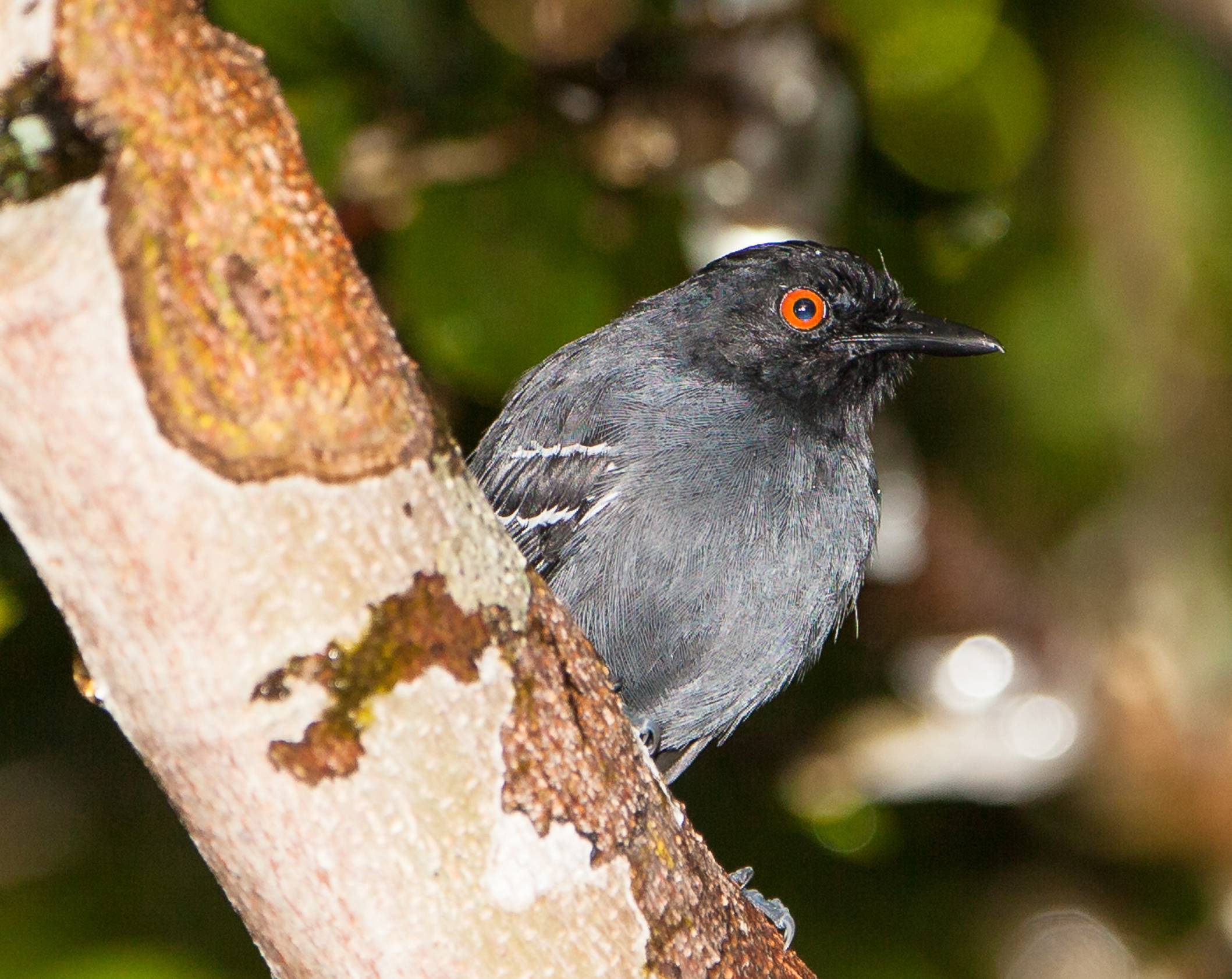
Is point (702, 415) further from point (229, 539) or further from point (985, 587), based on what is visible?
point (985, 587)

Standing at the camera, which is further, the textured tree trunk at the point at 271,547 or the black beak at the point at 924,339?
the black beak at the point at 924,339

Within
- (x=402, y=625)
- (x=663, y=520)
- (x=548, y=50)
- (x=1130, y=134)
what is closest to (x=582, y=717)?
(x=402, y=625)

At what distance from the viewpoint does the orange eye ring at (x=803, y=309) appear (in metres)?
4.59

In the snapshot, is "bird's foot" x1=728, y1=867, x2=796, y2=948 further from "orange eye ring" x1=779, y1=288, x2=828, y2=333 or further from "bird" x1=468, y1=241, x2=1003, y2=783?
"orange eye ring" x1=779, y1=288, x2=828, y2=333

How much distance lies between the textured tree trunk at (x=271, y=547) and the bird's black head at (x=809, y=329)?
220 centimetres

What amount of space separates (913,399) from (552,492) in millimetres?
2872

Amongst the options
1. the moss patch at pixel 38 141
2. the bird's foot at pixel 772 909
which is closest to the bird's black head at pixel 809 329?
the bird's foot at pixel 772 909

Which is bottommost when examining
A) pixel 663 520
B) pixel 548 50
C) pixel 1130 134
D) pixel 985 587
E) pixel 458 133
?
pixel 985 587

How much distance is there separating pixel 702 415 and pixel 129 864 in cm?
306

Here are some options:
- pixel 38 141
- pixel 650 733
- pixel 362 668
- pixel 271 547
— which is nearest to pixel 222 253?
pixel 38 141

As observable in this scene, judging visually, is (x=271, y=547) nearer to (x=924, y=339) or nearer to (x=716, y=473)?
(x=716, y=473)

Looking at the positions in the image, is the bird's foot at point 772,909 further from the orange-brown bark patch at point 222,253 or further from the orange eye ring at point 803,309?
the orange-brown bark patch at point 222,253

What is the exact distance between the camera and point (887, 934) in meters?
5.66

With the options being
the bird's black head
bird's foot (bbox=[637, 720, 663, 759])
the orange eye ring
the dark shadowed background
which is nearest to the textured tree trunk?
the dark shadowed background
